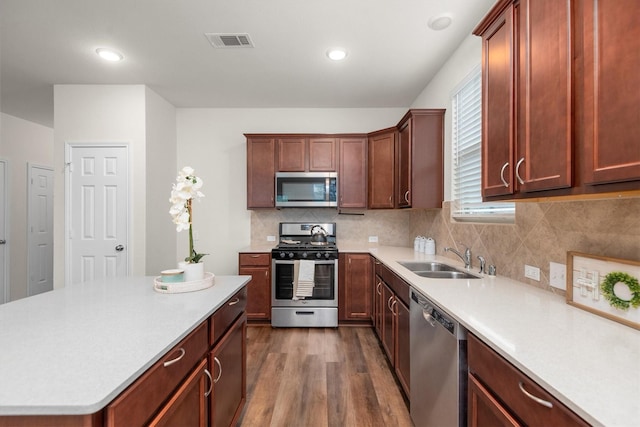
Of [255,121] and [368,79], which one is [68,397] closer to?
[368,79]

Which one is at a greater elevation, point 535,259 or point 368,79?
point 368,79

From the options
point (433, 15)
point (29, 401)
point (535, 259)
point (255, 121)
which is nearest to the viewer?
point (29, 401)

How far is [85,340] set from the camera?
910 mm

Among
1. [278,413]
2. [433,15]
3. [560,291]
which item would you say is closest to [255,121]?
[433,15]

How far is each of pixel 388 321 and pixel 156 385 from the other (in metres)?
1.96

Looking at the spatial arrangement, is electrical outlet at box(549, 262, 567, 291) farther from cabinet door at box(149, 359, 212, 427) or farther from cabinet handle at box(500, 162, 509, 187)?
cabinet door at box(149, 359, 212, 427)

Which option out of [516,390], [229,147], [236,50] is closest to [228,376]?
[516,390]

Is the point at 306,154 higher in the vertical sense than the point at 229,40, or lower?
lower

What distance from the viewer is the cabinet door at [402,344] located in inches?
74.2

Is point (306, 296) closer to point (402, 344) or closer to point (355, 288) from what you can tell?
point (355, 288)

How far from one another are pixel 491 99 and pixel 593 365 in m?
1.24

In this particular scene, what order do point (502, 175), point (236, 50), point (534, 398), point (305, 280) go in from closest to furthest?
point (534, 398)
point (502, 175)
point (236, 50)
point (305, 280)

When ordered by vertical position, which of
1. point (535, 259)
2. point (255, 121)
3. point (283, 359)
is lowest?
point (283, 359)

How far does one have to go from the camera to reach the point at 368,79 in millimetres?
3057
